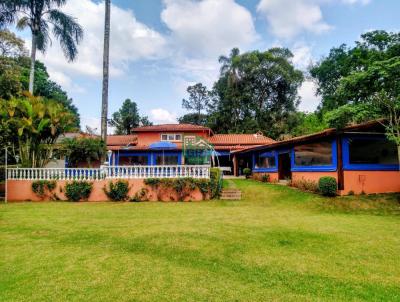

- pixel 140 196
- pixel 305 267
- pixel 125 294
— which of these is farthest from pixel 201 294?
pixel 140 196

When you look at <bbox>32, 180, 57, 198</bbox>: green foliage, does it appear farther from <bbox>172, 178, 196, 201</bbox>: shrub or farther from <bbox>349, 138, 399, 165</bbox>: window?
<bbox>349, 138, 399, 165</bbox>: window

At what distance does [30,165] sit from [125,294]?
14.1 metres

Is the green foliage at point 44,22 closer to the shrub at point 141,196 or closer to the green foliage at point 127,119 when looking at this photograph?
the shrub at point 141,196

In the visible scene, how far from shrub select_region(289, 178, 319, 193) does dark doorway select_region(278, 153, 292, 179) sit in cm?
324

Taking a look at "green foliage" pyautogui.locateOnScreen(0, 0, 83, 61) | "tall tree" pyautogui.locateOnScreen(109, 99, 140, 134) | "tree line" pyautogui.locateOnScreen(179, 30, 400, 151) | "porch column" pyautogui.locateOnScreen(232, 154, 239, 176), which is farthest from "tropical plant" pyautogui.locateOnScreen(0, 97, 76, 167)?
"tall tree" pyautogui.locateOnScreen(109, 99, 140, 134)

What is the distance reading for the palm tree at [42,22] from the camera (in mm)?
18094

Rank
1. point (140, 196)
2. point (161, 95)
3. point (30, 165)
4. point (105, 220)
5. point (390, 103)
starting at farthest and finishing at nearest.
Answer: point (161, 95)
point (30, 165)
point (140, 196)
point (390, 103)
point (105, 220)

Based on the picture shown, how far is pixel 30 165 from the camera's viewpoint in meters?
15.5

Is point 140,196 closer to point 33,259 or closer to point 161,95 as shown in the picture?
point 33,259

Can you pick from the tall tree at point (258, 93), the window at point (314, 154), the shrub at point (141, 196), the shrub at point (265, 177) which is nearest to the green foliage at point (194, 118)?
the tall tree at point (258, 93)

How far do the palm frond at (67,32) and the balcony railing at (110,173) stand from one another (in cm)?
870

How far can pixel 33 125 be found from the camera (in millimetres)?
15078

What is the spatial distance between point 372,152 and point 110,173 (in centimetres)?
1268

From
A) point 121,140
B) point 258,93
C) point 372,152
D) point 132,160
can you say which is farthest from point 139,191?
point 258,93
